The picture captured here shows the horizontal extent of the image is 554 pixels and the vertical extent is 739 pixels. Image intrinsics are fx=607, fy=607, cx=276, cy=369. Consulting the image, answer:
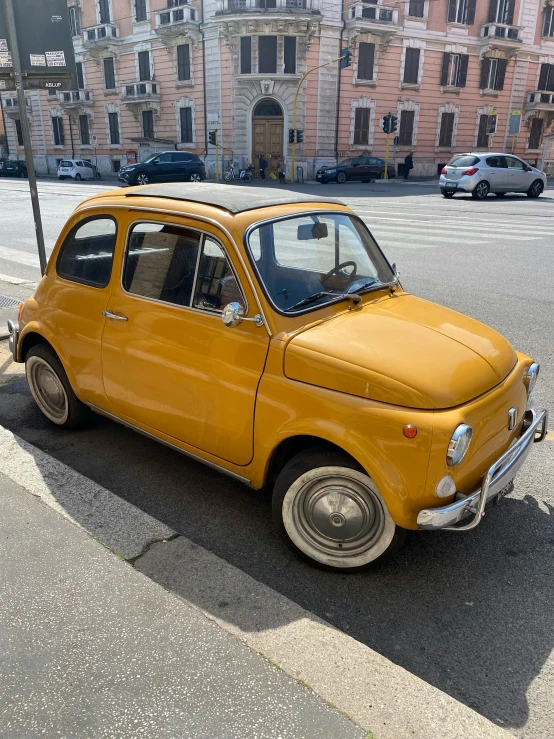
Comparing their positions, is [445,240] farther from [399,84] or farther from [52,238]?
[399,84]

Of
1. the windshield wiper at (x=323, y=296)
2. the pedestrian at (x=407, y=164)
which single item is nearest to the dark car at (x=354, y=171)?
the pedestrian at (x=407, y=164)

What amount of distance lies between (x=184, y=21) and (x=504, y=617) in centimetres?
4301

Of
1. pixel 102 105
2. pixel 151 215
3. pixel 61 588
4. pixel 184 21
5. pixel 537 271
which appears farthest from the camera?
pixel 102 105

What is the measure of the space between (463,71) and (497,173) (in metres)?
24.7

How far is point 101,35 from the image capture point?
43.8 m

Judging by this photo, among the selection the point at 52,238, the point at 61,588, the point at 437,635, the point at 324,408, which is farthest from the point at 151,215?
the point at 52,238

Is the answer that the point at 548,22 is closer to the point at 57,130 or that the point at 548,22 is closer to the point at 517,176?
the point at 517,176

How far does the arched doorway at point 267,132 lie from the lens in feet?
127

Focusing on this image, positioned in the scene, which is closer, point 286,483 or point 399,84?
point 286,483

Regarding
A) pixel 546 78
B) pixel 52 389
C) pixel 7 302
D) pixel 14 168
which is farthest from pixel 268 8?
pixel 52 389

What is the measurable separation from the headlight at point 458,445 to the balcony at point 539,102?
51.1 metres

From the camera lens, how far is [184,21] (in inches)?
1508

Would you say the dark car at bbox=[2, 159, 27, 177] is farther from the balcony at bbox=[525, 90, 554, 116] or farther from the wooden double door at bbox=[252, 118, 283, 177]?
the balcony at bbox=[525, 90, 554, 116]

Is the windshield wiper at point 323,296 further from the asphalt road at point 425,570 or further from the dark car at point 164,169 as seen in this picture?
the dark car at point 164,169
